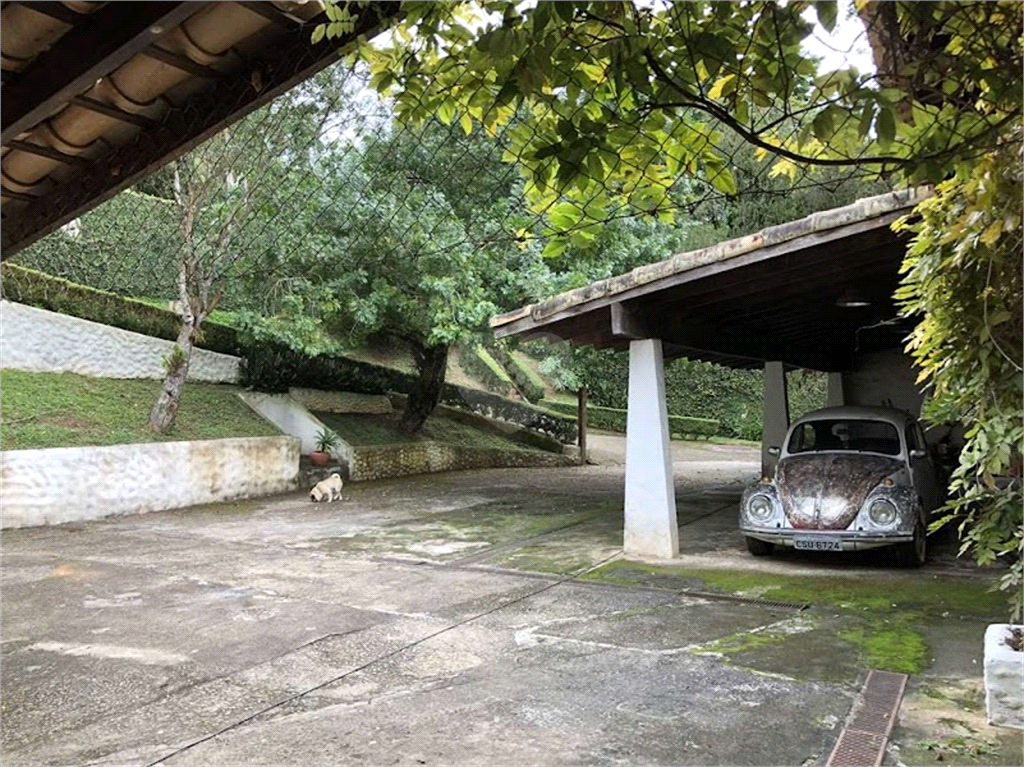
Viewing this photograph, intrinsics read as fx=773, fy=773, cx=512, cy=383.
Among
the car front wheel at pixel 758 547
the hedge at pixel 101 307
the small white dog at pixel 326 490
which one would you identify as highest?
the hedge at pixel 101 307

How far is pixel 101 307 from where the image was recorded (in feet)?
44.9

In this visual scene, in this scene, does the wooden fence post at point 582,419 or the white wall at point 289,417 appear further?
the wooden fence post at point 582,419

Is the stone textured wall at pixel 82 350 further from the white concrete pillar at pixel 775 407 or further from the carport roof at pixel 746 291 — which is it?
the white concrete pillar at pixel 775 407

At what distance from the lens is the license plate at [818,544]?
6.80 meters

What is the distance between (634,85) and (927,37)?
86 cm

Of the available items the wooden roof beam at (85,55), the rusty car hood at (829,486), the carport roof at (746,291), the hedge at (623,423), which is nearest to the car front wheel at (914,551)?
the rusty car hood at (829,486)

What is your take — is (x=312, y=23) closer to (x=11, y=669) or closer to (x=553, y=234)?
(x=553, y=234)

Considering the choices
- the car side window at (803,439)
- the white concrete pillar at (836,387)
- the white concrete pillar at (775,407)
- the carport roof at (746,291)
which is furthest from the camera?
the white concrete pillar at (836,387)

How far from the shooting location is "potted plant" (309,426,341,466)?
13898 mm

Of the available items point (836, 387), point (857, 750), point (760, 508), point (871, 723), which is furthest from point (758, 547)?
point (836, 387)

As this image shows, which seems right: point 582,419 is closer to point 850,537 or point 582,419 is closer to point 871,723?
point 850,537

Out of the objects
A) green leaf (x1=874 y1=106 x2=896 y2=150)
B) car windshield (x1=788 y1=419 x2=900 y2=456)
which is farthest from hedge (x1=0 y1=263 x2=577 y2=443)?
green leaf (x1=874 y1=106 x2=896 y2=150)

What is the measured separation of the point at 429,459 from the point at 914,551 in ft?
35.3

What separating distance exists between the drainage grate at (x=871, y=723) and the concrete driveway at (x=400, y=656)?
0.26 ft
